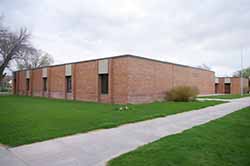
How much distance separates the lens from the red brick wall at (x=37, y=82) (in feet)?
88.1

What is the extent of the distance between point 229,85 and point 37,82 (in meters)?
41.8

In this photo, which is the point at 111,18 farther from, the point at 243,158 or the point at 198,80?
the point at 198,80

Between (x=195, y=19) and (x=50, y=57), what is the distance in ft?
163

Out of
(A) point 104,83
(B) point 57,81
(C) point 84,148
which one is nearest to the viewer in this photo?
(C) point 84,148

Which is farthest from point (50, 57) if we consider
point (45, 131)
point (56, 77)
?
point (45, 131)

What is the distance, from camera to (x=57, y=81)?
23.7 meters

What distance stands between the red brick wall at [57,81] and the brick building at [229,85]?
37.3 meters

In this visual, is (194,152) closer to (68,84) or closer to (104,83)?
(104,83)

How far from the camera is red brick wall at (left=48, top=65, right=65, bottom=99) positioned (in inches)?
895

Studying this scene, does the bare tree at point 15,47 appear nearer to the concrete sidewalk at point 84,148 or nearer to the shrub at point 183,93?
the shrub at point 183,93

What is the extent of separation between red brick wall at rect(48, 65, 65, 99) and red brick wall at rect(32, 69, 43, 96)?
2.93 metres

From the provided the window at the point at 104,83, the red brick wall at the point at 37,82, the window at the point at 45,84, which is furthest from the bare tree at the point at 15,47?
the window at the point at 104,83

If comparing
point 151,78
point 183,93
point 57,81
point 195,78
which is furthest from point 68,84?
point 195,78

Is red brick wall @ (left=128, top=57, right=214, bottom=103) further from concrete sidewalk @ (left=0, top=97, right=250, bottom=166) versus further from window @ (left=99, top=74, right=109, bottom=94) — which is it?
concrete sidewalk @ (left=0, top=97, right=250, bottom=166)
